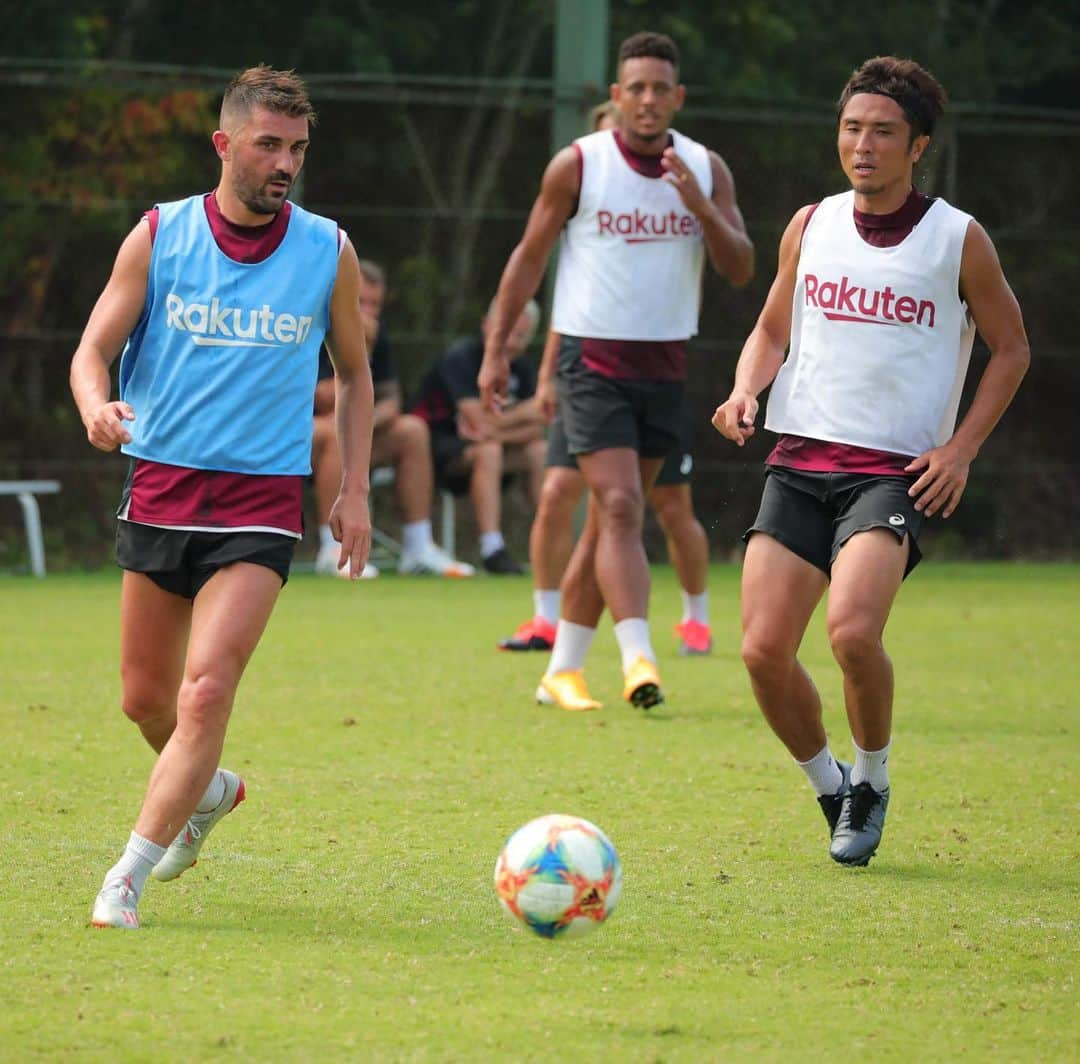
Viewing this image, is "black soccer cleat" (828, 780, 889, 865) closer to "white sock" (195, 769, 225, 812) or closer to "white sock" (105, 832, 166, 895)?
"white sock" (195, 769, 225, 812)

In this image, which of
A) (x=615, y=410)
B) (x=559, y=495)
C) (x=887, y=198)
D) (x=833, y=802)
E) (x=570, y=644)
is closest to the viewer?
(x=887, y=198)

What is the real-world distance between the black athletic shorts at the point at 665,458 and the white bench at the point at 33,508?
6012 mm

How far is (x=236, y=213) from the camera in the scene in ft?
16.1

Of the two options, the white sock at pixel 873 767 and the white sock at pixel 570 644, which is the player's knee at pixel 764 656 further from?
the white sock at pixel 570 644

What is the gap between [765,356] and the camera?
18.5 ft

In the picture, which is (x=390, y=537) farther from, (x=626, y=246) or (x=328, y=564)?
(x=626, y=246)

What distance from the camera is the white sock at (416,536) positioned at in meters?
14.4

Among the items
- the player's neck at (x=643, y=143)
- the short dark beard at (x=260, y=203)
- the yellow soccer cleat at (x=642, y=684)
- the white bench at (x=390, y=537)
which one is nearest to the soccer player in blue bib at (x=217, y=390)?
the short dark beard at (x=260, y=203)

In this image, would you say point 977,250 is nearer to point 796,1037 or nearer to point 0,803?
point 796,1037

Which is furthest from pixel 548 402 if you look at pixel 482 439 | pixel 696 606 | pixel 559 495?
pixel 482 439

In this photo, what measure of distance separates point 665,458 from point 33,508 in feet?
22.8

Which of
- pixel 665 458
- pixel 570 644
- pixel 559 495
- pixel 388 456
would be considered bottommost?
pixel 388 456

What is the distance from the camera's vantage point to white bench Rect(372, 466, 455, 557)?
14.7 metres

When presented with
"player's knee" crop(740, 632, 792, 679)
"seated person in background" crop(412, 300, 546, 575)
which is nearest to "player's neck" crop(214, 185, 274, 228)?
"player's knee" crop(740, 632, 792, 679)
